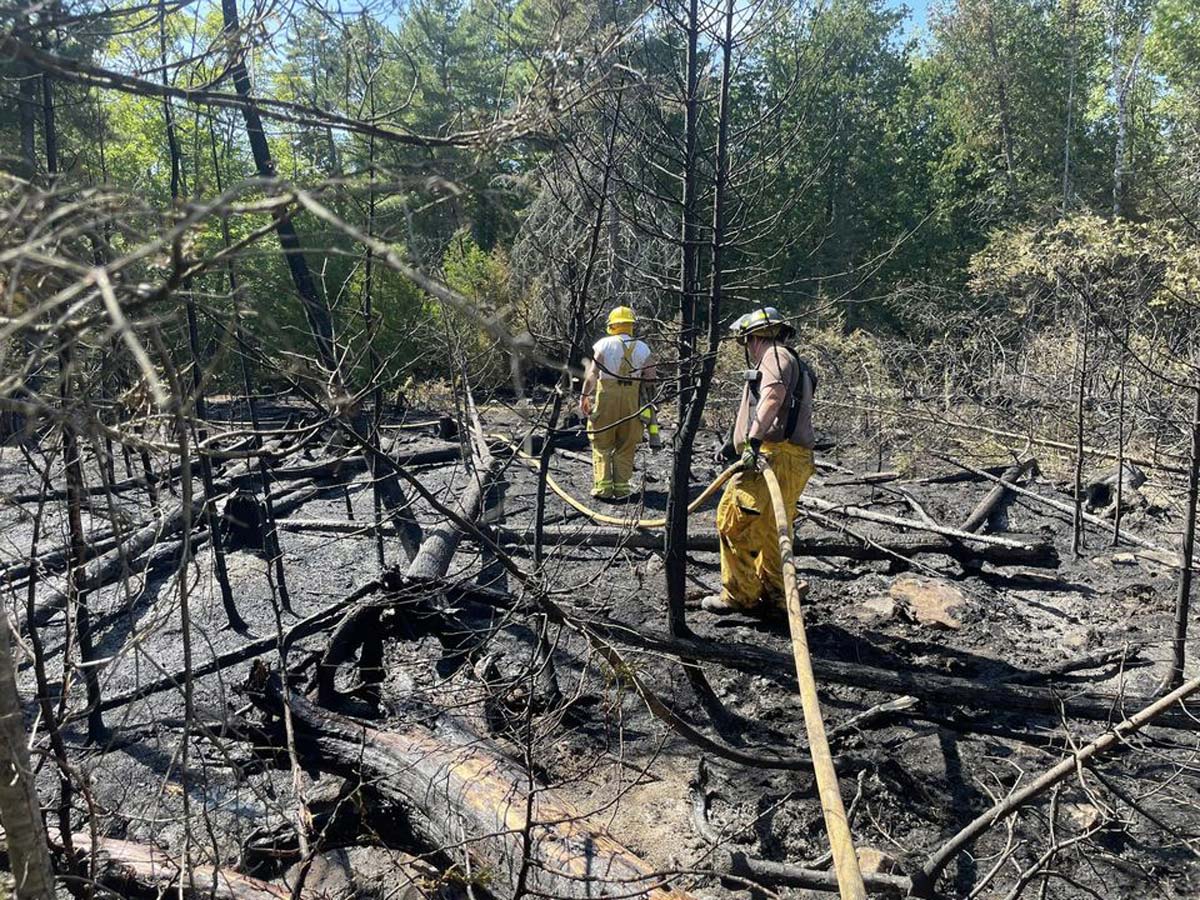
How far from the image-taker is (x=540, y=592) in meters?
3.18

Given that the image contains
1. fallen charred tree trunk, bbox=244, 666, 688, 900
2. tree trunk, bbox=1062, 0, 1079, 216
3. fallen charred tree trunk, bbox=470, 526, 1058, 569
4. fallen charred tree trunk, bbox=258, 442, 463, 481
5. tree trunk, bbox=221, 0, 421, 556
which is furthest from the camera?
tree trunk, bbox=1062, 0, 1079, 216

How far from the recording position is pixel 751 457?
18.7 ft

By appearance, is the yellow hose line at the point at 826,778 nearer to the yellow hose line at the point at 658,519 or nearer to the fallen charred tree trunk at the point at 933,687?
the fallen charred tree trunk at the point at 933,687

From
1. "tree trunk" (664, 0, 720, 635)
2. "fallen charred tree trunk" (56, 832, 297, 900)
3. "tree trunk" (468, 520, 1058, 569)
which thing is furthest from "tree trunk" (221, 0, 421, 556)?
"fallen charred tree trunk" (56, 832, 297, 900)

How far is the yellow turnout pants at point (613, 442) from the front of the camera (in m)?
9.23

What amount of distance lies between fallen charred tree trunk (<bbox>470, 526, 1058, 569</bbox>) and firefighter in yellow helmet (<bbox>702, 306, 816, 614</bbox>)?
31.9 inches

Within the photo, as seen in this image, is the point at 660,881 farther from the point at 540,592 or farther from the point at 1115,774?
the point at 1115,774

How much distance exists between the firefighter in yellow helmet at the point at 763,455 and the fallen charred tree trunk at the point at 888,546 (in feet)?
2.66

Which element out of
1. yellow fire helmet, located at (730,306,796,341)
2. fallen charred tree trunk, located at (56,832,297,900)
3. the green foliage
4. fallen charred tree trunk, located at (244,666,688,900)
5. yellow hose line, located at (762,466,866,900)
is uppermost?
the green foliage

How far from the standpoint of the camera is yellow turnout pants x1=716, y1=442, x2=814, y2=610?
595cm

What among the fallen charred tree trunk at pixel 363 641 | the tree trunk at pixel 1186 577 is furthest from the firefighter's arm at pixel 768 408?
the tree trunk at pixel 1186 577

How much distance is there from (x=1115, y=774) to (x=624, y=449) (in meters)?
5.79

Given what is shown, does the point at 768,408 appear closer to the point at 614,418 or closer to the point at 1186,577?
the point at 1186,577

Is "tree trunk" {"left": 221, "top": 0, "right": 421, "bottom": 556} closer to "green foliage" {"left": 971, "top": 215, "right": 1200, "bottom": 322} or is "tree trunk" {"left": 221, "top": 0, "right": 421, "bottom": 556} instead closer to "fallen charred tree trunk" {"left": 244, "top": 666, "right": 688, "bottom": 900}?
"fallen charred tree trunk" {"left": 244, "top": 666, "right": 688, "bottom": 900}
